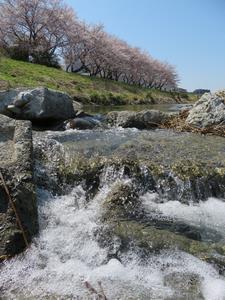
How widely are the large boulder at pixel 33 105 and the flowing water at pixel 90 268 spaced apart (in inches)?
284

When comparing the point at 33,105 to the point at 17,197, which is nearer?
the point at 17,197

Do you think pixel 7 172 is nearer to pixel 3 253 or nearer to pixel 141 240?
pixel 3 253

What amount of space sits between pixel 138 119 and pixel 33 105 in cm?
401

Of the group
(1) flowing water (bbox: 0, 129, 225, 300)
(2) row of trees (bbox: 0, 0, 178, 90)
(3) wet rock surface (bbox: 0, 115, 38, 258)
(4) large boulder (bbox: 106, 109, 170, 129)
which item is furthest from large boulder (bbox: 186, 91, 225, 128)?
(2) row of trees (bbox: 0, 0, 178, 90)

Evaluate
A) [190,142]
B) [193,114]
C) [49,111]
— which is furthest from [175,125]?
[49,111]

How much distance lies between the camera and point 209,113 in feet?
42.8

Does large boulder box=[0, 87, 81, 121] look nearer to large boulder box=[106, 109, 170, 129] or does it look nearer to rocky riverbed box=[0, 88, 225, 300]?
large boulder box=[106, 109, 170, 129]

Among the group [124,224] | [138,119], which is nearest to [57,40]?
[138,119]

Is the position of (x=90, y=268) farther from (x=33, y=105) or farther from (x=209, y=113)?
(x=209, y=113)

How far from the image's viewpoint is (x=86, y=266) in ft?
14.2

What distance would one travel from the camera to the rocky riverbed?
13.0ft

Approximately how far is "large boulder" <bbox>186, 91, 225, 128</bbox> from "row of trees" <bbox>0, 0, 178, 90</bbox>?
3463 cm

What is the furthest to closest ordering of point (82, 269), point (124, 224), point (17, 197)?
point (124, 224) < point (17, 197) < point (82, 269)

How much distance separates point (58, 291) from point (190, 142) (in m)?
7.26
